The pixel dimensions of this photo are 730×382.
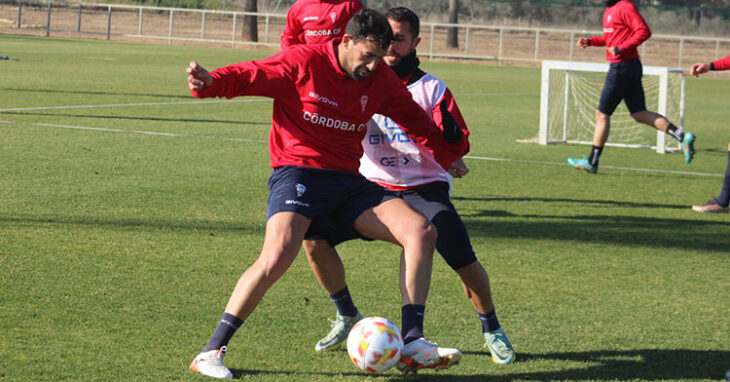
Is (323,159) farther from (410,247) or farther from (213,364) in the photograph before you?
(213,364)

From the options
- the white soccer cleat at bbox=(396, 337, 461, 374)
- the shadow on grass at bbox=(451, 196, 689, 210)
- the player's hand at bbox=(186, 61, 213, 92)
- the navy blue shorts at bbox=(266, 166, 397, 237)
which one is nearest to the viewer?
the player's hand at bbox=(186, 61, 213, 92)

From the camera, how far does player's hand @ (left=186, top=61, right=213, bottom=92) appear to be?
392cm

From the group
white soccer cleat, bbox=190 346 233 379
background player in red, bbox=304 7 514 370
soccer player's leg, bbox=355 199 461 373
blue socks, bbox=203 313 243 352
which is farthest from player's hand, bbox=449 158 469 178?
white soccer cleat, bbox=190 346 233 379

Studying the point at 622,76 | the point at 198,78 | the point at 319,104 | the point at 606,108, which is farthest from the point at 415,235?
the point at 622,76

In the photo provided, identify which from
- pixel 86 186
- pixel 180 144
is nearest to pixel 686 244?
pixel 86 186

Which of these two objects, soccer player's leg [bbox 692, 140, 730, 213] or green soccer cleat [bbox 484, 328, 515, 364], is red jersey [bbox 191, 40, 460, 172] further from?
soccer player's leg [bbox 692, 140, 730, 213]

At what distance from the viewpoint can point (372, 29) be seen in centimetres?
422

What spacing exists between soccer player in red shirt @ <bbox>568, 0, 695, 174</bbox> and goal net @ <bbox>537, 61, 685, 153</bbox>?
4.81 feet

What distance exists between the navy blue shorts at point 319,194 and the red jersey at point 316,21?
4.31 meters

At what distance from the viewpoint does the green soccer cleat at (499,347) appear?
4605 millimetres

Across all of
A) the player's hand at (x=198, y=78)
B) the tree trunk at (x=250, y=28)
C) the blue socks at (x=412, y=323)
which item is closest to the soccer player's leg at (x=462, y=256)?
the blue socks at (x=412, y=323)

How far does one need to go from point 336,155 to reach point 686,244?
4.24 m

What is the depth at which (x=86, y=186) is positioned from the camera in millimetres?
8812

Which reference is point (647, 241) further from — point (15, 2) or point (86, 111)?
point (15, 2)
